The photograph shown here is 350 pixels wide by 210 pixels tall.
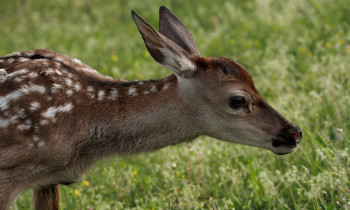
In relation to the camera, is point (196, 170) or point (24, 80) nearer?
point (24, 80)

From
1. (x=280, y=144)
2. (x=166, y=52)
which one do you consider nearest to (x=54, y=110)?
(x=166, y=52)

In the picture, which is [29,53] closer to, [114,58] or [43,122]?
[43,122]

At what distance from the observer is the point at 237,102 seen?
4664 mm

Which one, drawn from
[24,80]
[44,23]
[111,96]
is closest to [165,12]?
[111,96]

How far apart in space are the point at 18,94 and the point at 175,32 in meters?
1.50

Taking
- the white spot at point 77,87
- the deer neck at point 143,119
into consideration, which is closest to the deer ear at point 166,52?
the deer neck at point 143,119

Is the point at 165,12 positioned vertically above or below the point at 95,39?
above

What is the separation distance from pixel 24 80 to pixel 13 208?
1500 mm

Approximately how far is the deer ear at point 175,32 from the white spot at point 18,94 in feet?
4.21

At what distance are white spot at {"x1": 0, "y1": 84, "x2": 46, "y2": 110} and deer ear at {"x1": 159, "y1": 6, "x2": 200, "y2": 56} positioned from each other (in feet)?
4.21

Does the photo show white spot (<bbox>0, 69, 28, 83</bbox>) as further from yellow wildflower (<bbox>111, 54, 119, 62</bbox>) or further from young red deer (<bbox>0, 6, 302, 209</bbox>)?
yellow wildflower (<bbox>111, 54, 119, 62</bbox>)

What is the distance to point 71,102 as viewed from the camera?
183 inches

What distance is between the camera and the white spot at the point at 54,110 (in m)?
4.50

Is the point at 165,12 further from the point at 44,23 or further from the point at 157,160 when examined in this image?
the point at 44,23
